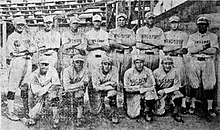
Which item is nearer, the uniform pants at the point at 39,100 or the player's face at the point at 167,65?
the player's face at the point at 167,65

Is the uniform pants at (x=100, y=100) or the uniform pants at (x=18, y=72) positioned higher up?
the uniform pants at (x=18, y=72)

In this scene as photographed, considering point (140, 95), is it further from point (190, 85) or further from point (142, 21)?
point (142, 21)

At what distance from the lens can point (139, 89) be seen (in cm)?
394

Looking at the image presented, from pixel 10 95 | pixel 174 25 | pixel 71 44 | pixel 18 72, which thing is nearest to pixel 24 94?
pixel 10 95

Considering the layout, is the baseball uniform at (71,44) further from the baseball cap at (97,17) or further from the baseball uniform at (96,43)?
the baseball cap at (97,17)

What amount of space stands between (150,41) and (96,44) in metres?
0.66

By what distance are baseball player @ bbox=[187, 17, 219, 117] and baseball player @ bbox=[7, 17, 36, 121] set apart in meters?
1.99

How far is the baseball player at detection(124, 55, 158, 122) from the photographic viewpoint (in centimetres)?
391

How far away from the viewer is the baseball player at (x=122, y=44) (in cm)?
394

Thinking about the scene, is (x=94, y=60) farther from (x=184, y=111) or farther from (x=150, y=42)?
(x=184, y=111)

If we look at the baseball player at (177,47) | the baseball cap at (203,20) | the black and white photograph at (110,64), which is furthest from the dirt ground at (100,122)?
the baseball cap at (203,20)

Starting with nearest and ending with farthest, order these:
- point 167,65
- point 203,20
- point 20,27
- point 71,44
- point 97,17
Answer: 1. point 203,20
2. point 167,65
3. point 97,17
4. point 71,44
5. point 20,27

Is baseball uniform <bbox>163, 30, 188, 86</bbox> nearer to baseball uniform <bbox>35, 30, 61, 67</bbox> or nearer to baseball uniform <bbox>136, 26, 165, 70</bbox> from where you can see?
baseball uniform <bbox>136, 26, 165, 70</bbox>

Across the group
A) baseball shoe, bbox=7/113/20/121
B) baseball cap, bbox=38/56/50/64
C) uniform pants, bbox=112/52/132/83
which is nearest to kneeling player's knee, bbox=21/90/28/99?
baseball shoe, bbox=7/113/20/121
